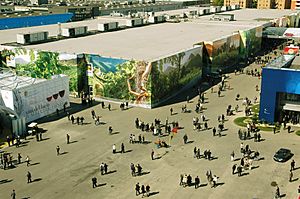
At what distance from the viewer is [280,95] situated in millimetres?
44750

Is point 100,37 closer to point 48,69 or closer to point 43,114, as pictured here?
point 48,69

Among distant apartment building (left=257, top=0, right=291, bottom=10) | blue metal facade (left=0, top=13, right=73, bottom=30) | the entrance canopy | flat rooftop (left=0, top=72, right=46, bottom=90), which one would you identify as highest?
distant apartment building (left=257, top=0, right=291, bottom=10)

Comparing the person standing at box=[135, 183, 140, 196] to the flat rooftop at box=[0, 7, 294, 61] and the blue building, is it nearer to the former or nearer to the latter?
the blue building

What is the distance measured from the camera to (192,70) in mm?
59750

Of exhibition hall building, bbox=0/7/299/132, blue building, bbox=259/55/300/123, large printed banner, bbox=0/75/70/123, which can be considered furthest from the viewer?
exhibition hall building, bbox=0/7/299/132

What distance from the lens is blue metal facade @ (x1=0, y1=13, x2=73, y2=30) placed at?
83.9 m

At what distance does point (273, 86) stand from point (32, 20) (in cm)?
6112

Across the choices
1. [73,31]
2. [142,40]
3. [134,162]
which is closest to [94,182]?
[134,162]

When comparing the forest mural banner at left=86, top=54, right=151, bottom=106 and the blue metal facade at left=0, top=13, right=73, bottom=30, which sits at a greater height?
the blue metal facade at left=0, top=13, right=73, bottom=30

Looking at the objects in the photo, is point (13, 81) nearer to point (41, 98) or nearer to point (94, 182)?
point (41, 98)

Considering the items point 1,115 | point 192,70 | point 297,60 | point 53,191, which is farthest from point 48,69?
point 297,60

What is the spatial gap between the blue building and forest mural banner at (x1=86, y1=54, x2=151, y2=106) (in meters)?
13.7

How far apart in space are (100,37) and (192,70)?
64.7 feet

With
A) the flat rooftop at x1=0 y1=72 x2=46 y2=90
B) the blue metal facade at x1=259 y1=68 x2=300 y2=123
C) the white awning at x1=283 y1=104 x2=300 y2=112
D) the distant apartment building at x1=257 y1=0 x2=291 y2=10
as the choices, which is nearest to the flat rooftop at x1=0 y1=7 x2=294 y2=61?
the flat rooftop at x1=0 y1=72 x2=46 y2=90
